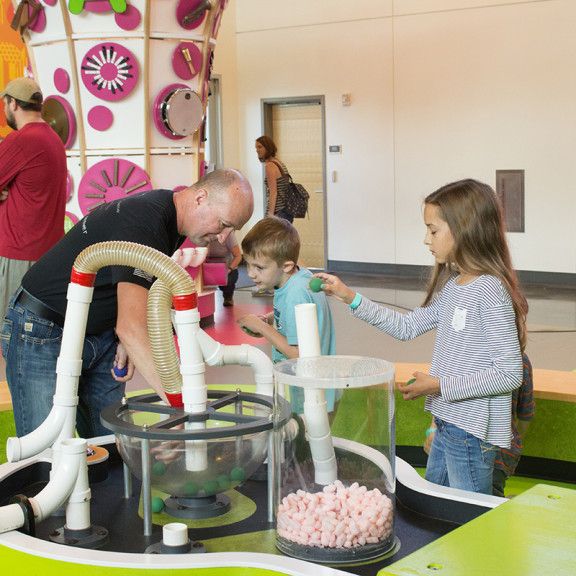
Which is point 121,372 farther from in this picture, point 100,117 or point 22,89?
point 100,117

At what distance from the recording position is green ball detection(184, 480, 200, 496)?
1.68 meters

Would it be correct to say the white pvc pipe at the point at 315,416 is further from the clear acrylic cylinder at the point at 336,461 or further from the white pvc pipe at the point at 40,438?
the white pvc pipe at the point at 40,438

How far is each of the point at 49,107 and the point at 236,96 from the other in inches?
250

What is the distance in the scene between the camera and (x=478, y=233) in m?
2.36

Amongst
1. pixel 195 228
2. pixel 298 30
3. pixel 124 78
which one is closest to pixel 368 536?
pixel 195 228

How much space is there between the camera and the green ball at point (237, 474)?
5.48ft

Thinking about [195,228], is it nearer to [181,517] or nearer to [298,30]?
[181,517]

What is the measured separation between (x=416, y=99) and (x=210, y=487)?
31.3 ft

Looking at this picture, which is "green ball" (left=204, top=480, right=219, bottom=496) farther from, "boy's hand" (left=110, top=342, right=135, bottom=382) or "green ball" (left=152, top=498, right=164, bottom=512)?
"boy's hand" (left=110, top=342, right=135, bottom=382)

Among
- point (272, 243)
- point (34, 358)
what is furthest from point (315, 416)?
point (272, 243)

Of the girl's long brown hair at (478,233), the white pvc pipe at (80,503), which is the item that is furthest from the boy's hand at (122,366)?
the girl's long brown hair at (478,233)

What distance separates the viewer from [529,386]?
252cm

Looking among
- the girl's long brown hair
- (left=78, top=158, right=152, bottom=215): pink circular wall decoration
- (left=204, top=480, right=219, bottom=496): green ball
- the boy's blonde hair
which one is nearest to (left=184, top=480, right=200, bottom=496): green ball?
(left=204, top=480, right=219, bottom=496): green ball

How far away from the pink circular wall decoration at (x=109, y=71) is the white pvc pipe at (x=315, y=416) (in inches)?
182
